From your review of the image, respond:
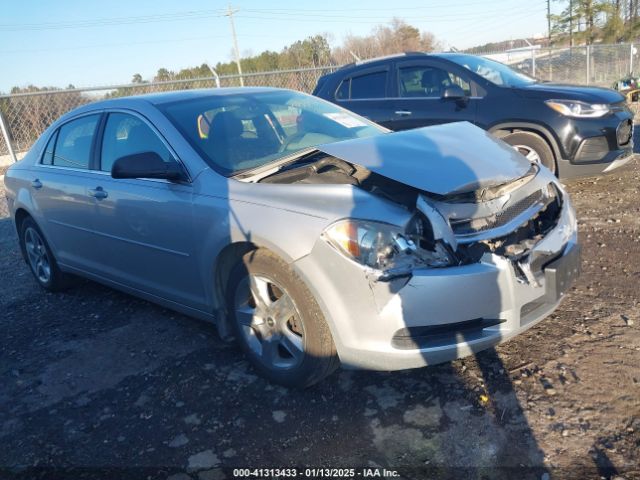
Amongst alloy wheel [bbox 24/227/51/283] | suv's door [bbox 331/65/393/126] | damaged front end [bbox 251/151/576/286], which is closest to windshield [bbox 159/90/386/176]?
damaged front end [bbox 251/151/576/286]

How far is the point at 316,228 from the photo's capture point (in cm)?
→ 266

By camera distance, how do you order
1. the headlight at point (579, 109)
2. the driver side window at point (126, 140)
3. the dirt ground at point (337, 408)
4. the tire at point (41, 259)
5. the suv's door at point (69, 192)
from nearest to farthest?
1. the dirt ground at point (337, 408)
2. the driver side window at point (126, 140)
3. the suv's door at point (69, 192)
4. the tire at point (41, 259)
5. the headlight at point (579, 109)

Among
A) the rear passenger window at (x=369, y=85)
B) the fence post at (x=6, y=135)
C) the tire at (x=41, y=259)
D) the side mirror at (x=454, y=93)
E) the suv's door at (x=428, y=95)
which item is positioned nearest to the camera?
the tire at (x=41, y=259)

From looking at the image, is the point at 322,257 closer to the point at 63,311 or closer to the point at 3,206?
the point at 63,311

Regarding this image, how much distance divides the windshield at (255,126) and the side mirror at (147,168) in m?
0.21

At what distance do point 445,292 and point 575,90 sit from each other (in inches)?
195

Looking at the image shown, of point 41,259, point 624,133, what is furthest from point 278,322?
point 624,133

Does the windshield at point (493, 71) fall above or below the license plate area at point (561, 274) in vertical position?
above

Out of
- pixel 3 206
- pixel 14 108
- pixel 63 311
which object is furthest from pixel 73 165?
pixel 14 108

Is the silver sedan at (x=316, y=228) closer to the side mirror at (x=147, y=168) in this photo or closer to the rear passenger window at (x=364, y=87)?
the side mirror at (x=147, y=168)

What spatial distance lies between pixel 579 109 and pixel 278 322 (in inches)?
188

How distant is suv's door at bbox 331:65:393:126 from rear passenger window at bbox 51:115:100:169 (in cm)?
398

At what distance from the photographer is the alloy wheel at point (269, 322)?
9.57 feet

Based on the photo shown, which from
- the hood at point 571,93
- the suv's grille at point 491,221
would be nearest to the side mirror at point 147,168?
the suv's grille at point 491,221
